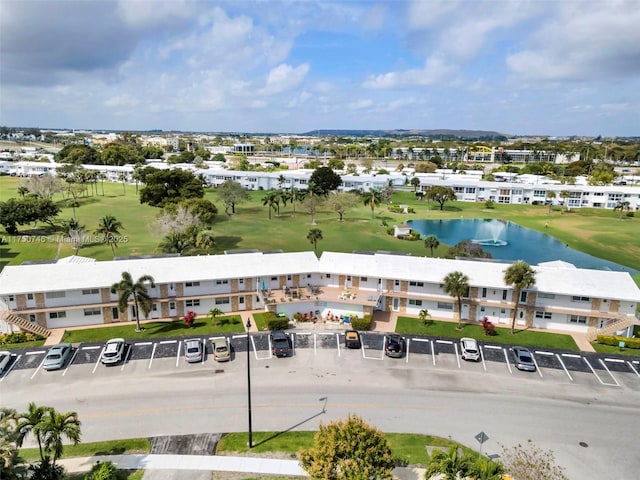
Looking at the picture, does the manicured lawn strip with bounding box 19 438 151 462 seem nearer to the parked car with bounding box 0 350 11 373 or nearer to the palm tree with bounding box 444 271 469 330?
the parked car with bounding box 0 350 11 373

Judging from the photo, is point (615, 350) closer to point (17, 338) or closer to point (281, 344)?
→ point (281, 344)

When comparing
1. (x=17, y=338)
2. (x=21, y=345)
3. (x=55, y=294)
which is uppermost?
(x=55, y=294)

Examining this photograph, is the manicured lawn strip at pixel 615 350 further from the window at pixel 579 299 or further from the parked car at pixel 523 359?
the parked car at pixel 523 359

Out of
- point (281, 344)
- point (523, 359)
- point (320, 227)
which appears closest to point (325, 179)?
point (320, 227)

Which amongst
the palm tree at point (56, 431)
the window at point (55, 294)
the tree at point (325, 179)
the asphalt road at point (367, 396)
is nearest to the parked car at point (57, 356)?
the asphalt road at point (367, 396)

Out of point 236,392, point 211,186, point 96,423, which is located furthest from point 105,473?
point 211,186

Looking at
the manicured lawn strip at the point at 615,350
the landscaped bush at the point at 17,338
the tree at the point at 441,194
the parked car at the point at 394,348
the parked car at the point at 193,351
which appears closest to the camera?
the parked car at the point at 193,351

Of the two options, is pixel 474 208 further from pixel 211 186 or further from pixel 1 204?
pixel 1 204
